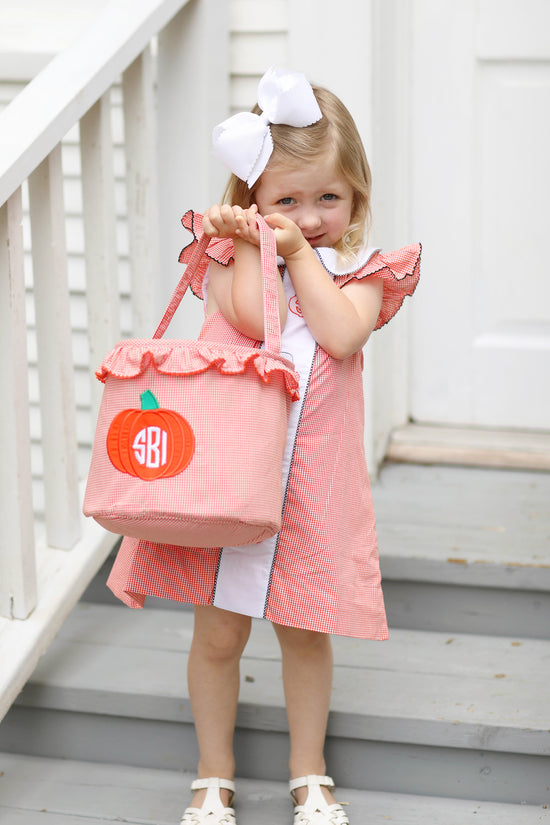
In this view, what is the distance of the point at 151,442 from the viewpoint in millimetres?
1305

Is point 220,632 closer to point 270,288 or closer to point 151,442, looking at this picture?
point 151,442

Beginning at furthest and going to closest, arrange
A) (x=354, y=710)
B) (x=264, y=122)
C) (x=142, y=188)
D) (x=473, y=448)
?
(x=473, y=448)
(x=142, y=188)
(x=354, y=710)
(x=264, y=122)

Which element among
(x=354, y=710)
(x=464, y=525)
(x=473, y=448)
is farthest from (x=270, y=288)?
(x=473, y=448)

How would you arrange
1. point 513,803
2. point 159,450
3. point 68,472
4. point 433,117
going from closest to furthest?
1. point 159,450
2. point 513,803
3. point 68,472
4. point 433,117

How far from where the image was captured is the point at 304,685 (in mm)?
1630

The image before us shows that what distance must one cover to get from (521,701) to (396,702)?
0.24 meters

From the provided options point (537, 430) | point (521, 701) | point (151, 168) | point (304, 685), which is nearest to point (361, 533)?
point (304, 685)

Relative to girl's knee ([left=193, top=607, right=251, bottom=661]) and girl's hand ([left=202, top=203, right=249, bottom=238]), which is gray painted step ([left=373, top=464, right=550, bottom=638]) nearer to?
girl's knee ([left=193, top=607, right=251, bottom=661])

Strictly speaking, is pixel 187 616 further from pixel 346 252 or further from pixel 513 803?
pixel 346 252

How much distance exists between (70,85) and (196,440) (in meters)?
0.86

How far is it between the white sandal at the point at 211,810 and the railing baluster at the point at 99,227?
2.89 feet

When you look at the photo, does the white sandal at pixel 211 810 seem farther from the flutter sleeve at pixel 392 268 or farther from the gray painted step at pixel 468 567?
the flutter sleeve at pixel 392 268

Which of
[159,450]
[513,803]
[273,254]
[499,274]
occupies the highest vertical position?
[499,274]

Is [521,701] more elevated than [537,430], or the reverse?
[537,430]
